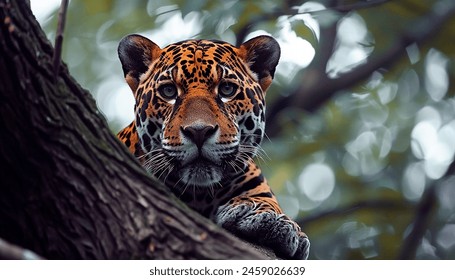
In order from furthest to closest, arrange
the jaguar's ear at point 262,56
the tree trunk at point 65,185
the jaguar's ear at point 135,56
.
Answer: the jaguar's ear at point 262,56 → the jaguar's ear at point 135,56 → the tree trunk at point 65,185

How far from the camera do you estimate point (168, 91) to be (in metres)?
5.82

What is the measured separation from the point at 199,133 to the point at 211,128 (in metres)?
0.08

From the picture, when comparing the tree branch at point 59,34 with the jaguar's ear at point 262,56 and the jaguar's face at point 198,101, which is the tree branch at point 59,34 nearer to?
the jaguar's face at point 198,101

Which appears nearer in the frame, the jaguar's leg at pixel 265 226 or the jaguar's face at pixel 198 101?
the jaguar's leg at pixel 265 226

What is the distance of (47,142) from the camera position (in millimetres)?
3811

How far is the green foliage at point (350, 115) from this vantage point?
927 centimetres

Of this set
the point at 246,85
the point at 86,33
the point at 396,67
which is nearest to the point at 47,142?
the point at 246,85

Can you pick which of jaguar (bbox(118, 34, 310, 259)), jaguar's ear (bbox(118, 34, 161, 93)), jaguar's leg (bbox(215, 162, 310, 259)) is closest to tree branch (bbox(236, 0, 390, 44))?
jaguar (bbox(118, 34, 310, 259))

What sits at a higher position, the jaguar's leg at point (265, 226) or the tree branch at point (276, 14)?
the jaguar's leg at point (265, 226)

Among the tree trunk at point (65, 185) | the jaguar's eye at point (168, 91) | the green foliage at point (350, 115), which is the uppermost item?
the tree trunk at point (65, 185)

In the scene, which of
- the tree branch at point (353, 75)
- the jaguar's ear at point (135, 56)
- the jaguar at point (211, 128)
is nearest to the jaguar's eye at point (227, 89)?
the jaguar at point (211, 128)

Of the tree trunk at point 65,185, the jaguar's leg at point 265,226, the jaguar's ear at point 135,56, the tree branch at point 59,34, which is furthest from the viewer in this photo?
the jaguar's ear at point 135,56

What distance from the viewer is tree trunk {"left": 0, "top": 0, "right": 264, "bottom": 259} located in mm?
3762

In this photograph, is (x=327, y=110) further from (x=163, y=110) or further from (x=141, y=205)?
(x=141, y=205)
